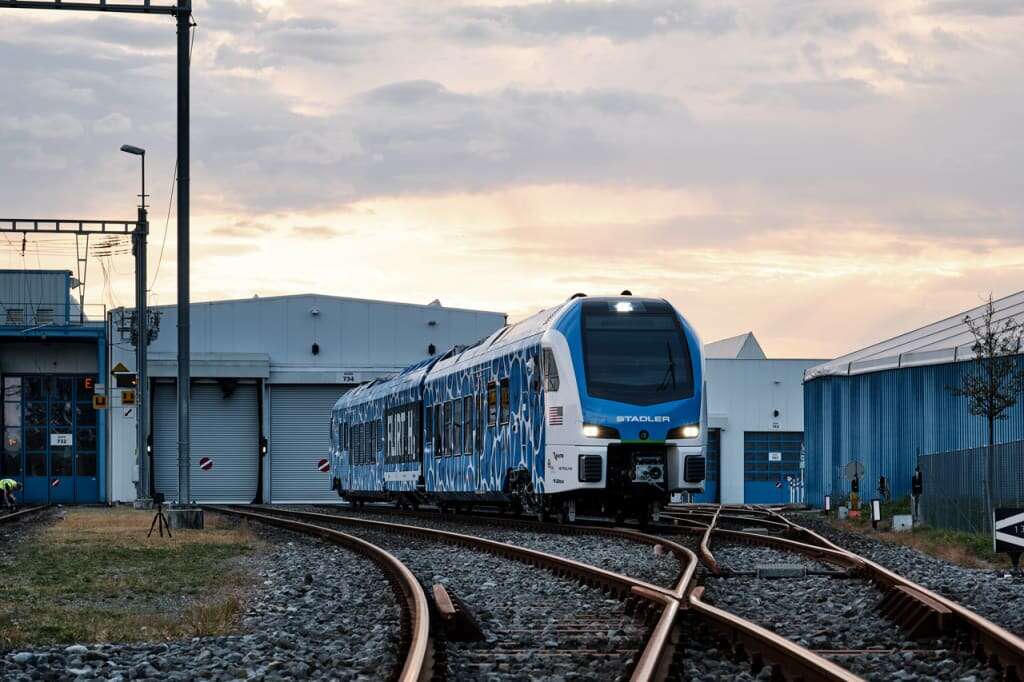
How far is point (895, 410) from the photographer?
140 feet

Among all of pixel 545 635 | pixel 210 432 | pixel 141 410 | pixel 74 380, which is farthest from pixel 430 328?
pixel 545 635

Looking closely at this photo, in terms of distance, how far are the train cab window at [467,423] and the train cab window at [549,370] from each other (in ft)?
16.8

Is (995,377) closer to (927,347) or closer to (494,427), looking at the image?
(927,347)

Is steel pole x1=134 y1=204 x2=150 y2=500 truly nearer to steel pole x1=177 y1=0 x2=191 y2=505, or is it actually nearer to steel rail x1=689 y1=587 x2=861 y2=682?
steel pole x1=177 y1=0 x2=191 y2=505

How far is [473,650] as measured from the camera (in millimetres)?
9961

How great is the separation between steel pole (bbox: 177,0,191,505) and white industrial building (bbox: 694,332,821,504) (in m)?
42.6

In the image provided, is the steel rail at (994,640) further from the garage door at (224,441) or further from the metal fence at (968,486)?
the garage door at (224,441)

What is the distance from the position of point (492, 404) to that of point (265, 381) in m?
36.3

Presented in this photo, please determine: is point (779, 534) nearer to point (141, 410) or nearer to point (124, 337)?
point (141, 410)

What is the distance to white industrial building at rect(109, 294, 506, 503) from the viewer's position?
2458 inches

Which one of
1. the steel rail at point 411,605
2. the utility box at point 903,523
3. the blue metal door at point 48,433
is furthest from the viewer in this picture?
the blue metal door at point 48,433

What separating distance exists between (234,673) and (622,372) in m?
15.3

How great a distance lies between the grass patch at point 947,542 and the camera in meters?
19.1

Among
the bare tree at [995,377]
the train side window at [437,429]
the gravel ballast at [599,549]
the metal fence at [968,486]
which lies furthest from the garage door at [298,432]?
the metal fence at [968,486]
